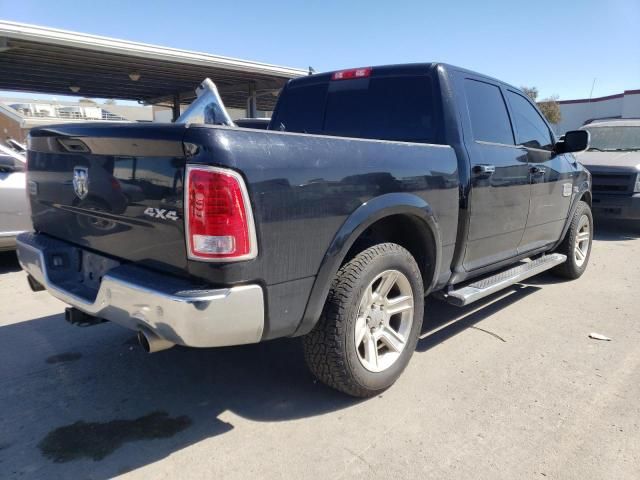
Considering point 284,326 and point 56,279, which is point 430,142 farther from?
point 56,279

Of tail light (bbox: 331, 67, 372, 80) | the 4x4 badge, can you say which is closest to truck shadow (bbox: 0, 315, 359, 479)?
the 4x4 badge

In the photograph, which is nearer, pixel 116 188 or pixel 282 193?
pixel 282 193

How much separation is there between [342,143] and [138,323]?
130cm

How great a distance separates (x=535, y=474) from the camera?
2252mm

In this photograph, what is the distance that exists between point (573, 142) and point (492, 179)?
5.27 feet

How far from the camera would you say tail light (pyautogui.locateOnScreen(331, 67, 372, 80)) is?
3.84 m

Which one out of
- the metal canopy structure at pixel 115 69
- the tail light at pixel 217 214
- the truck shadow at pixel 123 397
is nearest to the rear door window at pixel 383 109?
the truck shadow at pixel 123 397

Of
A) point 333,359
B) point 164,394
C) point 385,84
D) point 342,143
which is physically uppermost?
point 385,84

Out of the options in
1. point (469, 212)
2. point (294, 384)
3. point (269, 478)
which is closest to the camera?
point (269, 478)

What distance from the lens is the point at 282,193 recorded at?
7.20 ft

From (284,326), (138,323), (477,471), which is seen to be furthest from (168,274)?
(477,471)

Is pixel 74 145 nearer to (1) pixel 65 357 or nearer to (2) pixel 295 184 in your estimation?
(2) pixel 295 184

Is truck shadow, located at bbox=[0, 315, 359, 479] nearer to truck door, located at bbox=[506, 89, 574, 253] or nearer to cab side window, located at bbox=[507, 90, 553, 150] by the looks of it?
truck door, located at bbox=[506, 89, 574, 253]

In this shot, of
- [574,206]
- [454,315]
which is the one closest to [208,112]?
[454,315]
